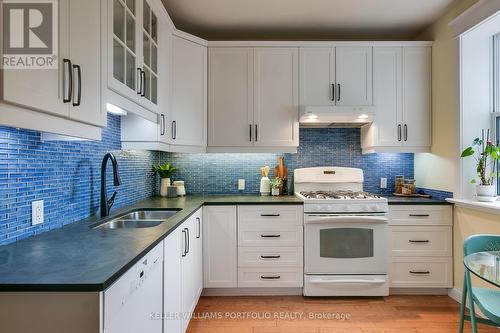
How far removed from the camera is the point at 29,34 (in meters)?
1.02

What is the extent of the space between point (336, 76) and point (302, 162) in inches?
38.6

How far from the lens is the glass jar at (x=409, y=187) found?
3.26 m

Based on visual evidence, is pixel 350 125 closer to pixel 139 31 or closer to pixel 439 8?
pixel 439 8

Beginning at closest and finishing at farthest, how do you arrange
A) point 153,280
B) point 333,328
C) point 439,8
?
point 153,280
point 333,328
point 439,8

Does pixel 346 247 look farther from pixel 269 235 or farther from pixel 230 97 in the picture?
pixel 230 97

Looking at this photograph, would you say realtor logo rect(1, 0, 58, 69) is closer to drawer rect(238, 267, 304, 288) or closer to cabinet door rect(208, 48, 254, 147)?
cabinet door rect(208, 48, 254, 147)

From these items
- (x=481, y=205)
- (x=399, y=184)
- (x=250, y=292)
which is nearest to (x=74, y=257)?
(x=250, y=292)

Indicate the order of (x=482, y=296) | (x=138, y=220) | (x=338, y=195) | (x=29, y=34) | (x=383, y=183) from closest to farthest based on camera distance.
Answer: (x=29, y=34), (x=482, y=296), (x=138, y=220), (x=338, y=195), (x=383, y=183)

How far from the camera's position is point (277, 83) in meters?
3.16

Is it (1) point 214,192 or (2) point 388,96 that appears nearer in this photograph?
(2) point 388,96

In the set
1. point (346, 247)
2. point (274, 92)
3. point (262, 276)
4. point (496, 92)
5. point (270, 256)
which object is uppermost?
point (274, 92)

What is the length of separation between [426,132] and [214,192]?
2317 millimetres

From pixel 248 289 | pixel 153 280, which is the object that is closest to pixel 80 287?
pixel 153 280

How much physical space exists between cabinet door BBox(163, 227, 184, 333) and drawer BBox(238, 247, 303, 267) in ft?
3.07
